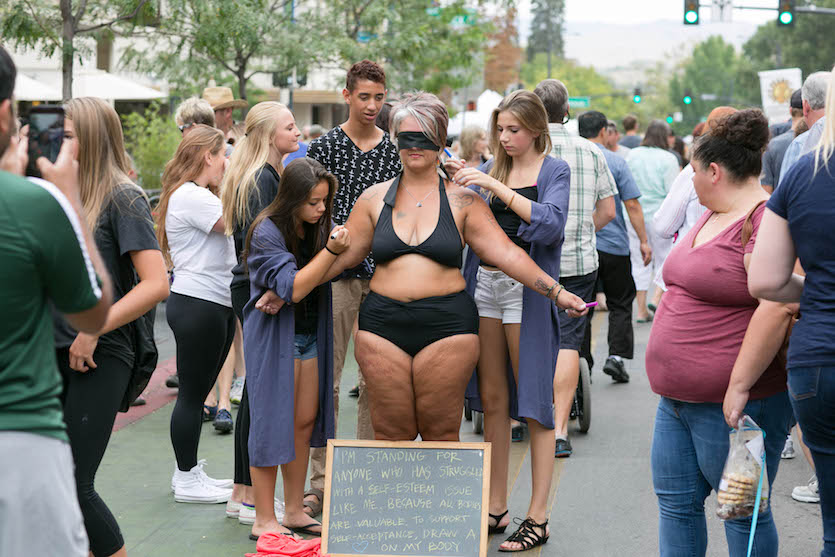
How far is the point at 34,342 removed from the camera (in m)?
2.37

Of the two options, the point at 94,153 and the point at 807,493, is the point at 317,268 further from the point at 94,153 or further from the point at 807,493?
the point at 807,493

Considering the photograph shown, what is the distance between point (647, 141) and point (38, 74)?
25.1 m

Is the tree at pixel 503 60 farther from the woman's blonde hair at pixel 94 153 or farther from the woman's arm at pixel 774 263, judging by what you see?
the woman's arm at pixel 774 263

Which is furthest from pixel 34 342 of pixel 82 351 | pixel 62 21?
pixel 62 21

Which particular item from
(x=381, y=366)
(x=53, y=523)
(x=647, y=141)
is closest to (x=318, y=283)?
(x=381, y=366)

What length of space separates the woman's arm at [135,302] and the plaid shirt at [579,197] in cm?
322

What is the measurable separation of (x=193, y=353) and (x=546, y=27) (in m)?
151

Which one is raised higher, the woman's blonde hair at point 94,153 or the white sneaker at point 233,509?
the woman's blonde hair at point 94,153

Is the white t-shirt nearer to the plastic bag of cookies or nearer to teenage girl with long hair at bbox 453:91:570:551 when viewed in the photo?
teenage girl with long hair at bbox 453:91:570:551

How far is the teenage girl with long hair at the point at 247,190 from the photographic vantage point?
5.18m

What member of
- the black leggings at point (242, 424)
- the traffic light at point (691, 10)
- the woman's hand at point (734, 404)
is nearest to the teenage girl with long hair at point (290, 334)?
the black leggings at point (242, 424)

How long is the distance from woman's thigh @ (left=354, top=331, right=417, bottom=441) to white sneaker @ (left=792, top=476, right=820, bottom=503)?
247 centimetres

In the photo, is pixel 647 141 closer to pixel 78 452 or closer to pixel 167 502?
pixel 167 502

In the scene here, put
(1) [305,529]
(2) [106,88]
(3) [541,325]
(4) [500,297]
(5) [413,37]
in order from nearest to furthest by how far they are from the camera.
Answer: (3) [541,325] < (4) [500,297] < (1) [305,529] < (2) [106,88] < (5) [413,37]
